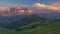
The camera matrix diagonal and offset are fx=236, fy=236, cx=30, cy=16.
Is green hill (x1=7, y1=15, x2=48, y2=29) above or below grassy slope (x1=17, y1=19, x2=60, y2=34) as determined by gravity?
above

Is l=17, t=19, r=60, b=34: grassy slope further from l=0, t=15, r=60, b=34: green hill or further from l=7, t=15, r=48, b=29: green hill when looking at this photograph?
l=7, t=15, r=48, b=29: green hill

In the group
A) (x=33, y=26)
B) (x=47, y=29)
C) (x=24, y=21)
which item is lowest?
(x=47, y=29)

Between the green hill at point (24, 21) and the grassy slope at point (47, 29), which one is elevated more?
the green hill at point (24, 21)

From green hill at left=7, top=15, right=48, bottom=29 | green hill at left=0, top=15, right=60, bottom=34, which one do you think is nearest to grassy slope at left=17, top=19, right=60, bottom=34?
green hill at left=0, top=15, right=60, bottom=34

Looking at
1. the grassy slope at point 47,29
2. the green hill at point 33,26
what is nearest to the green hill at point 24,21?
the green hill at point 33,26

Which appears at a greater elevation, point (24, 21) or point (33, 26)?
point (24, 21)

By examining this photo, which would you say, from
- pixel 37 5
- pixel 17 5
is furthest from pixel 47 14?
pixel 17 5

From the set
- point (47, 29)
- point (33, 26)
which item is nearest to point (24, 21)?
point (33, 26)

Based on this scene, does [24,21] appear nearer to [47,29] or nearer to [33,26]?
[33,26]

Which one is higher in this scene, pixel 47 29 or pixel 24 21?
pixel 24 21

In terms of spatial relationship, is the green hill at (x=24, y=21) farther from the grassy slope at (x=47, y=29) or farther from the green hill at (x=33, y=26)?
the grassy slope at (x=47, y=29)

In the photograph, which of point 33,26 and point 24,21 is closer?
point 24,21

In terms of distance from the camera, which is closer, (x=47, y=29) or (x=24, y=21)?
(x=24, y=21)
